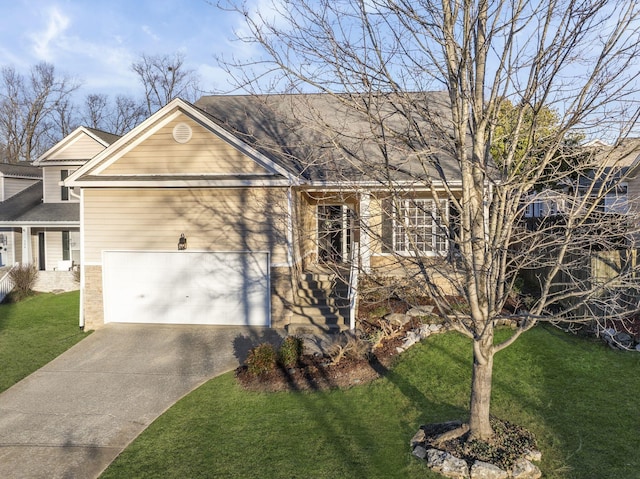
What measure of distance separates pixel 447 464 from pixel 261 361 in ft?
14.6

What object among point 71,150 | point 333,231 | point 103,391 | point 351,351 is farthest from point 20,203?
point 333,231

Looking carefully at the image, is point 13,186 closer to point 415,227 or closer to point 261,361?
point 261,361

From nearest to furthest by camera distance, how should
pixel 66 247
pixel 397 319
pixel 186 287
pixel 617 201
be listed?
pixel 617 201
pixel 397 319
pixel 186 287
pixel 66 247

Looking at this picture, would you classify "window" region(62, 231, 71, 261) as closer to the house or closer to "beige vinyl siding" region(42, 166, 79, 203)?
"beige vinyl siding" region(42, 166, 79, 203)

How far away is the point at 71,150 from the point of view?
20812mm

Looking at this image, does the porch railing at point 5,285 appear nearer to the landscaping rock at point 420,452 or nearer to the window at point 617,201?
the landscaping rock at point 420,452

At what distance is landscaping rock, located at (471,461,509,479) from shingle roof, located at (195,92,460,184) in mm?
3414

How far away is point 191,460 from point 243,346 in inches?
188

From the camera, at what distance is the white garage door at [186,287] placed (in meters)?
12.6

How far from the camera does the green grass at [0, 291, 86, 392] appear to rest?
35.1 feet

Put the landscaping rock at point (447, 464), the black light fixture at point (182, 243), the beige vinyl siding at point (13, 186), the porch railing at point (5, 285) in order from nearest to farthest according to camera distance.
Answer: the landscaping rock at point (447, 464) < the black light fixture at point (182, 243) < the porch railing at point (5, 285) < the beige vinyl siding at point (13, 186)

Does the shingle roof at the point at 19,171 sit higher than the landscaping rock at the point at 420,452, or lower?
higher

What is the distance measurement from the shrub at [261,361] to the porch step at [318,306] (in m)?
2.24

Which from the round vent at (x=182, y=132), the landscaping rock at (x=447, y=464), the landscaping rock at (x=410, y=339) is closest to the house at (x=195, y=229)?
the round vent at (x=182, y=132)
